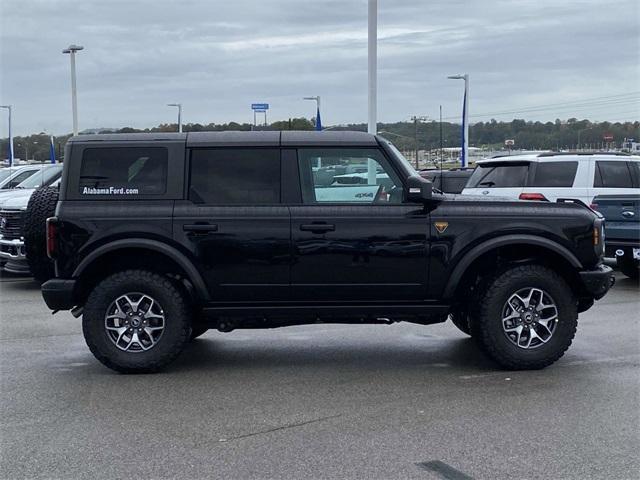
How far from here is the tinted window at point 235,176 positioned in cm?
695

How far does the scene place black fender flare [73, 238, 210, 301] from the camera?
22.2 ft

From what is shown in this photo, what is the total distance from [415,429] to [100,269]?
3.20m

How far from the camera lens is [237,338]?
28.1ft

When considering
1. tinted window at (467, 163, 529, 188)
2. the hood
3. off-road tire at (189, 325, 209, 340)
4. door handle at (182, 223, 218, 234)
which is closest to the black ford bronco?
door handle at (182, 223, 218, 234)

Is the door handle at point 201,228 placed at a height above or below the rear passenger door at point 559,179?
below

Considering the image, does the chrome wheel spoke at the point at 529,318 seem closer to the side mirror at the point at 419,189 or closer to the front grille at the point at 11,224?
the side mirror at the point at 419,189

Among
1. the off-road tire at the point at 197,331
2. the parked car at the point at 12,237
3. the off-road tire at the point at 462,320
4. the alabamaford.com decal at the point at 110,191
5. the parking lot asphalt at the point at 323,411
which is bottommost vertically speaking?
the parking lot asphalt at the point at 323,411

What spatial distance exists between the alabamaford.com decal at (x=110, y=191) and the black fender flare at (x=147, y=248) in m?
0.44

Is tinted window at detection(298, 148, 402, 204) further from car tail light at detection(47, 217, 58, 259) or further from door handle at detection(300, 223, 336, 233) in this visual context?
car tail light at detection(47, 217, 58, 259)

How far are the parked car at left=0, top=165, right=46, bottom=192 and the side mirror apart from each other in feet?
38.5

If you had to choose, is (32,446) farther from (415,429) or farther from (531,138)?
(531,138)

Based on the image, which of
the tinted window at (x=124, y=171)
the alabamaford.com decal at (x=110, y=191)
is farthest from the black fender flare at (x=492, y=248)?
the alabamaford.com decal at (x=110, y=191)

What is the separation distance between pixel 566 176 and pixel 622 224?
1.72 meters

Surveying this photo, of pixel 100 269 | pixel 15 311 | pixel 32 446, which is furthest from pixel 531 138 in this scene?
pixel 32 446
